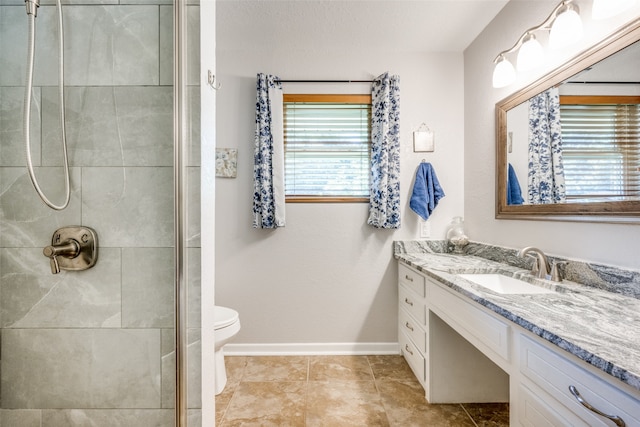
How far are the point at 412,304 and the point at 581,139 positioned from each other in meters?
1.31

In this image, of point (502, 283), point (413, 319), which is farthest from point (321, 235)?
point (502, 283)

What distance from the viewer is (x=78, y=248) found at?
911 millimetres

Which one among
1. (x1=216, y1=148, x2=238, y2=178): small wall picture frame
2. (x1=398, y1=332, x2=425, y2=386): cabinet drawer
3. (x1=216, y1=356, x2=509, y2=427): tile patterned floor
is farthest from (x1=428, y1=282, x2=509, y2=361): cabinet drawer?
(x1=216, y1=148, x2=238, y2=178): small wall picture frame

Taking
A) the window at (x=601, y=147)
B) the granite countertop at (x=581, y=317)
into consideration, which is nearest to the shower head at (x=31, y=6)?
the granite countertop at (x=581, y=317)

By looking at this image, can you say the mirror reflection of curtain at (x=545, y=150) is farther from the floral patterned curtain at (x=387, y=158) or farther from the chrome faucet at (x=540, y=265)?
the floral patterned curtain at (x=387, y=158)

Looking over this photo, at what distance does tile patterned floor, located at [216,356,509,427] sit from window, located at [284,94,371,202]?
4.29 ft

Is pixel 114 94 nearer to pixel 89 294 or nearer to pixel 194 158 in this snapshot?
pixel 194 158

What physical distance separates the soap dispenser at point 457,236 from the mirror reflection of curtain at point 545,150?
651mm

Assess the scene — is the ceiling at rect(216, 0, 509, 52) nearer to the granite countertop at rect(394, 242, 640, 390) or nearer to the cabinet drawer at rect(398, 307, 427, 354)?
the granite countertop at rect(394, 242, 640, 390)

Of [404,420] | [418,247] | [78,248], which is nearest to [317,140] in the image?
[418,247]

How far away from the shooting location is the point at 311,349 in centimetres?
231

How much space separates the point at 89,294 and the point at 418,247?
2.07 meters

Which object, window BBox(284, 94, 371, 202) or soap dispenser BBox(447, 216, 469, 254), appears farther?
window BBox(284, 94, 371, 202)

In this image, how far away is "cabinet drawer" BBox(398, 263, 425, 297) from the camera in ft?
5.98
